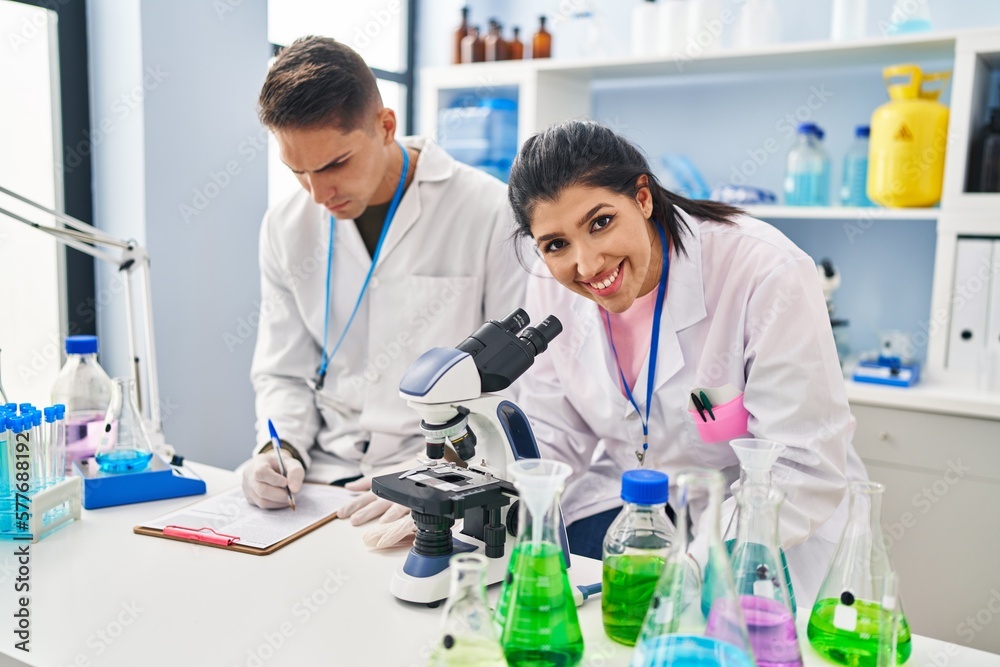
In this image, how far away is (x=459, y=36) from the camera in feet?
10.7

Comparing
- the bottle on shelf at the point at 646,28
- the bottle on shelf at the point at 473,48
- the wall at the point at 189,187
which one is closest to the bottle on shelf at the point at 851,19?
the bottle on shelf at the point at 646,28

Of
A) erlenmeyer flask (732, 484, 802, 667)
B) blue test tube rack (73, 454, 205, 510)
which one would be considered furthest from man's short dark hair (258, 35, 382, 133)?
erlenmeyer flask (732, 484, 802, 667)

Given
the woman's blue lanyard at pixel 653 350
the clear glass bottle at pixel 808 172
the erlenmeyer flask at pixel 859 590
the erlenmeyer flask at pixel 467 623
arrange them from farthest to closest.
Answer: the clear glass bottle at pixel 808 172 < the woman's blue lanyard at pixel 653 350 < the erlenmeyer flask at pixel 859 590 < the erlenmeyer flask at pixel 467 623

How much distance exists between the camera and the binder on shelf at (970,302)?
2.31 m

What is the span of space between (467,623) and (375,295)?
1168 mm

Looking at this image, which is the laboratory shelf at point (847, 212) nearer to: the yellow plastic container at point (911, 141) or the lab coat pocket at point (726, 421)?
the yellow plastic container at point (911, 141)

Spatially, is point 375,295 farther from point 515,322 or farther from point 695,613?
point 695,613

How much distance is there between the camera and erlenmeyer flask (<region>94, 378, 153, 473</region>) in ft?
5.07

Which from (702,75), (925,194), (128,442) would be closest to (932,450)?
(925,194)

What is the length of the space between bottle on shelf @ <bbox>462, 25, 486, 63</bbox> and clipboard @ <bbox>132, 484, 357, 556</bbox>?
7.02 feet

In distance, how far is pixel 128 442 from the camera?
157cm

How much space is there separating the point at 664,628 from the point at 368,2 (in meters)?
3.23

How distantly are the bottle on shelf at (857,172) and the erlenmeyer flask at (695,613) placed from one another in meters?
2.13

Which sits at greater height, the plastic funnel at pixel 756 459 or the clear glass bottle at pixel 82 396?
the plastic funnel at pixel 756 459
